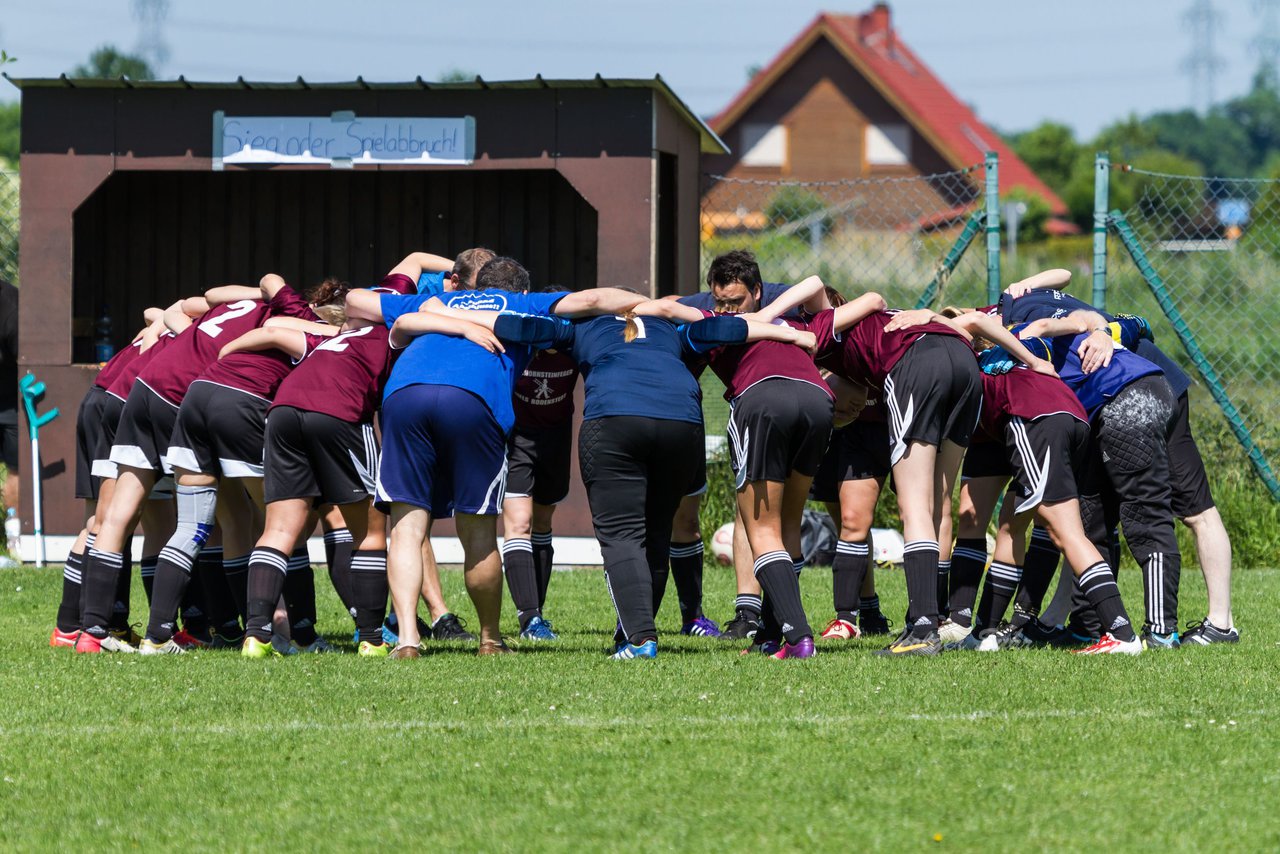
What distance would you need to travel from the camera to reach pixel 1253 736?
5.15m

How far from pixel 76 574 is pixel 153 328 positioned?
4.26ft

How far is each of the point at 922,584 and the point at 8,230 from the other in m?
9.34

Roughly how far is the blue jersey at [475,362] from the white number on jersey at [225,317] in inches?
43.2

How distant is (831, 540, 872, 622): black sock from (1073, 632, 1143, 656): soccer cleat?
53.4 inches

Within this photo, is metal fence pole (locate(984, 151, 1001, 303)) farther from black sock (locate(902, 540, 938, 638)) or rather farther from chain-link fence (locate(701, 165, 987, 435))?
black sock (locate(902, 540, 938, 638))

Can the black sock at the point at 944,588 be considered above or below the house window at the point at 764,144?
below

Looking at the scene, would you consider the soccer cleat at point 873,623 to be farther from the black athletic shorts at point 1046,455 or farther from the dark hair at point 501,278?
the dark hair at point 501,278

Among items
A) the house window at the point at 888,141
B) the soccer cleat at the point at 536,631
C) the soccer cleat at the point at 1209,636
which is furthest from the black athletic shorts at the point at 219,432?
the house window at the point at 888,141

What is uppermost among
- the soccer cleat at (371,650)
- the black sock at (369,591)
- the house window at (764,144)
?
the house window at (764,144)

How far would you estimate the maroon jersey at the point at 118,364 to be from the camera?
26.8 ft

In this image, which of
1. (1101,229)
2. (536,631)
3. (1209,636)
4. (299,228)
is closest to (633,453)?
(536,631)

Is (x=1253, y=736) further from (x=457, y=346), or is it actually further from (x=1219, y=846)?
(x=457, y=346)

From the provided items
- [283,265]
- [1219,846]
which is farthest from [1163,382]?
[283,265]

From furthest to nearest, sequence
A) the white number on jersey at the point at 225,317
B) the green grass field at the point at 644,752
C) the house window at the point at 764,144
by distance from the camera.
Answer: the house window at the point at 764,144
the white number on jersey at the point at 225,317
the green grass field at the point at 644,752
